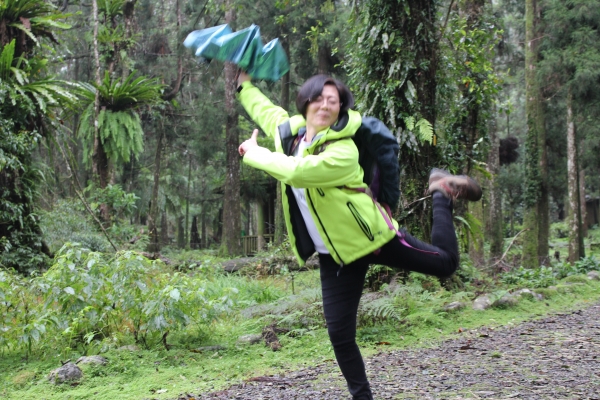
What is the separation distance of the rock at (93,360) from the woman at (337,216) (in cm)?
242

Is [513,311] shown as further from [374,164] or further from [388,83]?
[374,164]

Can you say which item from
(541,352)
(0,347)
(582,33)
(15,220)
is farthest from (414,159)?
(582,33)

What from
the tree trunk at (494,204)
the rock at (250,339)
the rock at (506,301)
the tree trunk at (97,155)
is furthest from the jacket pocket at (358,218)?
the tree trunk at (494,204)

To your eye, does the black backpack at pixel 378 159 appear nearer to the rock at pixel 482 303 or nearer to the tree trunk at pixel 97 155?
the rock at pixel 482 303

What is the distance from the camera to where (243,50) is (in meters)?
3.43

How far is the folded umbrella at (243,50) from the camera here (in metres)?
3.40

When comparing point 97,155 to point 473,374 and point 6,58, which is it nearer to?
point 6,58

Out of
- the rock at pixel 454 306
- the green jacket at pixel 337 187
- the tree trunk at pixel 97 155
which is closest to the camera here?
the green jacket at pixel 337 187

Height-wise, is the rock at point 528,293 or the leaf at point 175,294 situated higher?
the leaf at point 175,294

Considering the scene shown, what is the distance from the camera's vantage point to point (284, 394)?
12.4 feet

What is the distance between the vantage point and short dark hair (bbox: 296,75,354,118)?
115 inches

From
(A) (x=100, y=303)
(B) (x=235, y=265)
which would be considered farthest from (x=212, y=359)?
(B) (x=235, y=265)

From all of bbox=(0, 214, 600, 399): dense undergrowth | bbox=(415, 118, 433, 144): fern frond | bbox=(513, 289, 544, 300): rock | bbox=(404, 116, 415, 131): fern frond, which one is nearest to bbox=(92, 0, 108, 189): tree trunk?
bbox=(0, 214, 600, 399): dense undergrowth

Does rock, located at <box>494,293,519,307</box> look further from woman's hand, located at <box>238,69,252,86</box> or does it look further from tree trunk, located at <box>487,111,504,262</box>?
tree trunk, located at <box>487,111,504,262</box>
